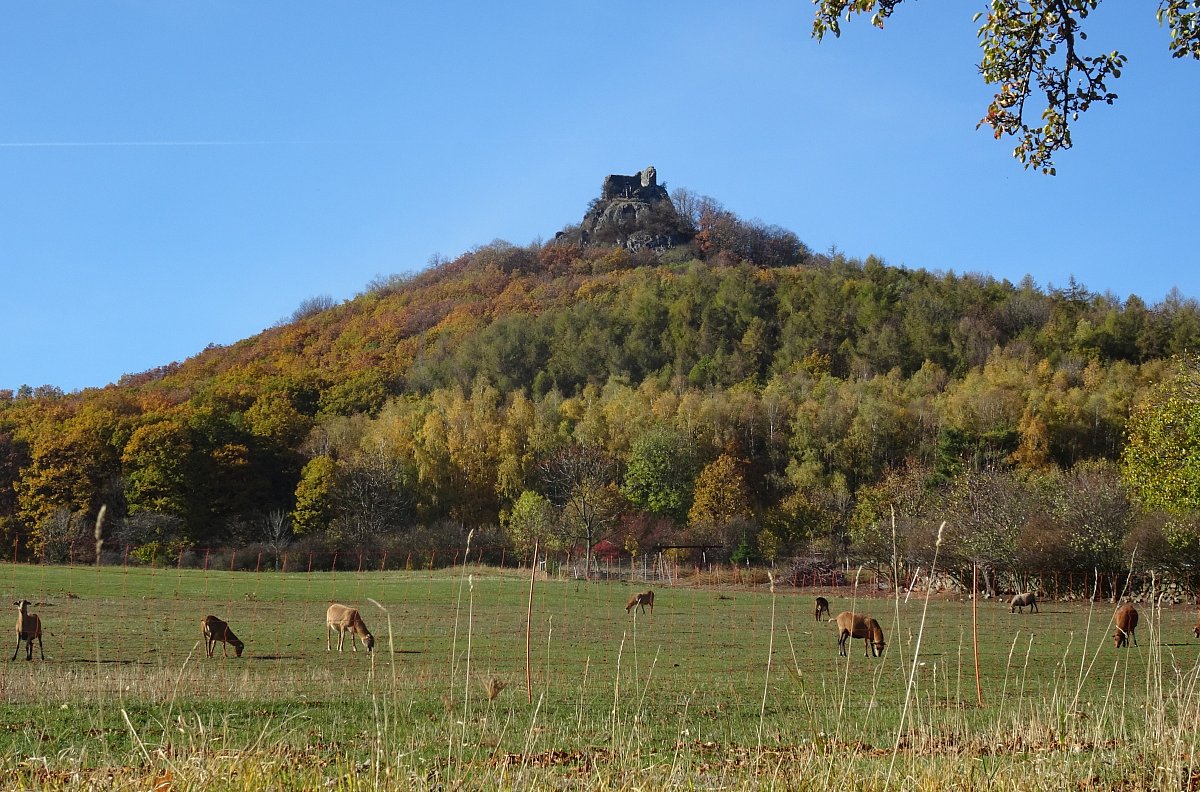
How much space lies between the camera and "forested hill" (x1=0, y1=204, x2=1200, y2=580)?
7044 cm

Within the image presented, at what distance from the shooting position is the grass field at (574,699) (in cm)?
557

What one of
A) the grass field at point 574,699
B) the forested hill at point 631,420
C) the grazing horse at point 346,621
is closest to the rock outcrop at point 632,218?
the forested hill at point 631,420

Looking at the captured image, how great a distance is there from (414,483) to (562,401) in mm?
22192

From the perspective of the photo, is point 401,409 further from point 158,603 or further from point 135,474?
point 158,603

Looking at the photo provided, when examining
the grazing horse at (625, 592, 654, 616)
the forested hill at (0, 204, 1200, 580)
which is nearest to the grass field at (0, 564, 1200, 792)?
the grazing horse at (625, 592, 654, 616)

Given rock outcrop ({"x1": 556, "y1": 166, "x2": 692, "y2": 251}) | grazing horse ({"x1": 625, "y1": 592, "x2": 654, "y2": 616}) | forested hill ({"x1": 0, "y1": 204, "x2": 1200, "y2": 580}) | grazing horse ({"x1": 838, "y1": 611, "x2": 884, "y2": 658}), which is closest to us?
grazing horse ({"x1": 838, "y1": 611, "x2": 884, "y2": 658})

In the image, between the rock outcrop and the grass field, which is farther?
the rock outcrop

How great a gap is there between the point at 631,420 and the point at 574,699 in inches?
3005

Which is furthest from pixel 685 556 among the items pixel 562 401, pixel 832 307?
pixel 832 307

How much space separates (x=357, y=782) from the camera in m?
4.80

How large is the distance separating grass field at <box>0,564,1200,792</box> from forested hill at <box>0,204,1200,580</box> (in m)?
14.2

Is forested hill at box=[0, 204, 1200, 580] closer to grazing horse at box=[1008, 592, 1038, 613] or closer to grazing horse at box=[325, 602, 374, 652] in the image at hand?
grazing horse at box=[1008, 592, 1038, 613]

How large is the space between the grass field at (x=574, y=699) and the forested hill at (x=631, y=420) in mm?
14167

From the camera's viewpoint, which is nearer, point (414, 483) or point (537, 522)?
point (537, 522)
